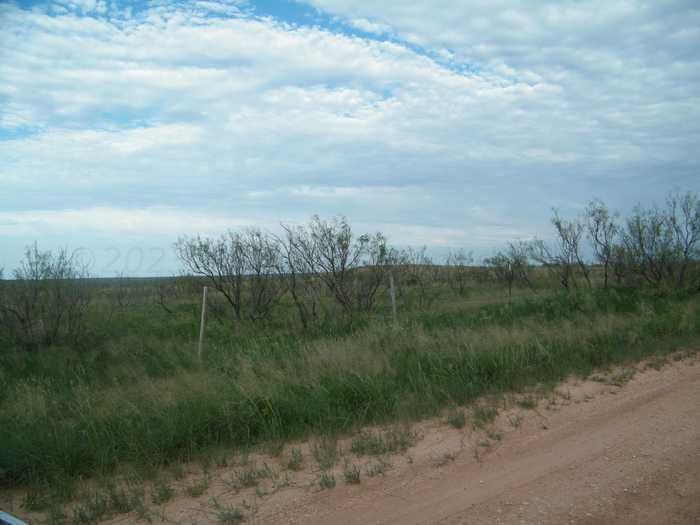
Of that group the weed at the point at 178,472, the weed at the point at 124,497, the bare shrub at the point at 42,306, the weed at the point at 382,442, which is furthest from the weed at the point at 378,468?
the bare shrub at the point at 42,306

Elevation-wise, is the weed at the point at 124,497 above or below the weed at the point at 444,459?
below

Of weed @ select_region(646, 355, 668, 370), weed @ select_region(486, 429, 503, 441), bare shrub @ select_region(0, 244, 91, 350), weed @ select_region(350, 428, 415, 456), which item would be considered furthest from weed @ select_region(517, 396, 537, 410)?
bare shrub @ select_region(0, 244, 91, 350)

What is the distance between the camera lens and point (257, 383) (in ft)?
22.7

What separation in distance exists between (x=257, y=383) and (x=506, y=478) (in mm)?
3459

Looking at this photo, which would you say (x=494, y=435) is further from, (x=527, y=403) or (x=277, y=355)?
(x=277, y=355)

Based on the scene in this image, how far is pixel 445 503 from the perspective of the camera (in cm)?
430

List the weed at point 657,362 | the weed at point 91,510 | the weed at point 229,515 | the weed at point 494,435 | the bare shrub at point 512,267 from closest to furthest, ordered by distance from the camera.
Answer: the weed at point 229,515, the weed at point 91,510, the weed at point 494,435, the weed at point 657,362, the bare shrub at point 512,267

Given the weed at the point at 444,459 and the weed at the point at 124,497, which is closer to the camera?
the weed at the point at 124,497

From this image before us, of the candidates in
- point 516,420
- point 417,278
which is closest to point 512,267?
point 417,278

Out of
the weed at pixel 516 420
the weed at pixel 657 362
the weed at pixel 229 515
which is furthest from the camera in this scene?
the weed at pixel 657 362

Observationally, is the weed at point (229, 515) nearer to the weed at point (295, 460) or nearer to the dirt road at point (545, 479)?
the dirt road at point (545, 479)

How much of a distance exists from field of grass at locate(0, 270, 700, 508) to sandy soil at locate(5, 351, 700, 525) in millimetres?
658

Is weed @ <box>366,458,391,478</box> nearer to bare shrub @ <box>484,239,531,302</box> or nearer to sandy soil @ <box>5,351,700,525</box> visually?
sandy soil @ <box>5,351,700,525</box>

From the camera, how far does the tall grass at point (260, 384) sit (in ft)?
18.8
